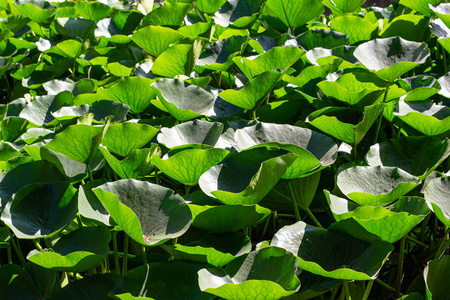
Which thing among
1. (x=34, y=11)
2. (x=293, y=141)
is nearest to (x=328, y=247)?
(x=293, y=141)

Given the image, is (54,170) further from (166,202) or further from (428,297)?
(428,297)

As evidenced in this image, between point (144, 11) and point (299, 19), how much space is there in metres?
0.60

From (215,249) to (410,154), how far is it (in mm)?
426

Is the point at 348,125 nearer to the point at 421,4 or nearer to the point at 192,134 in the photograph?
the point at 192,134

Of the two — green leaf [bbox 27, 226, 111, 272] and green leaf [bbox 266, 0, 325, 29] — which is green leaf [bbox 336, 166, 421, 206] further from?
green leaf [bbox 266, 0, 325, 29]

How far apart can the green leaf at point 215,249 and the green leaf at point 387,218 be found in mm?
155

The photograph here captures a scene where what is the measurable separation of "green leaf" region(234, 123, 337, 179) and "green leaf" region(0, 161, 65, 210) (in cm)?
36

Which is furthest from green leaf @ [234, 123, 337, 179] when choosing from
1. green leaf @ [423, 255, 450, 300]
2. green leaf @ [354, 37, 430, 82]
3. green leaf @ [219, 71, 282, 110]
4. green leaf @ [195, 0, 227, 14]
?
green leaf @ [195, 0, 227, 14]

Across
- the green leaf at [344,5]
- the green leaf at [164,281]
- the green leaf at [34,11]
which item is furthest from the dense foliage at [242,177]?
the green leaf at [34,11]

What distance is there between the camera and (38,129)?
1125 millimetres

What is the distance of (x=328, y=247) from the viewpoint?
2.60ft

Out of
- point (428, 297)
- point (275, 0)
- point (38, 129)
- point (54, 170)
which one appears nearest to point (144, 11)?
point (275, 0)

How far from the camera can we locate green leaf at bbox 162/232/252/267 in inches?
29.1

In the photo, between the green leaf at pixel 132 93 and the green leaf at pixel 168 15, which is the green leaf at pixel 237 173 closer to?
the green leaf at pixel 132 93
